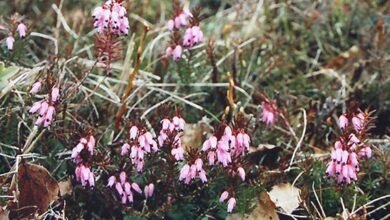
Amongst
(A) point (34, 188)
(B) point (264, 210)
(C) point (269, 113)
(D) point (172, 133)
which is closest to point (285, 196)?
(B) point (264, 210)

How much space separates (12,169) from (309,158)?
1.14 metres

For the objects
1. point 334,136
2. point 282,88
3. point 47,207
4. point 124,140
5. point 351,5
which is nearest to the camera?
point 47,207

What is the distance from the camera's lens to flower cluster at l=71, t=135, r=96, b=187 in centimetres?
228

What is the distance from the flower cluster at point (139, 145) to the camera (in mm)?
2289

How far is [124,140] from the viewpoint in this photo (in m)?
2.55

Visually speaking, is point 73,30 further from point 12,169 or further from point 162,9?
point 12,169

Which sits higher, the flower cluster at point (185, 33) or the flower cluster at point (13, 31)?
the flower cluster at point (13, 31)

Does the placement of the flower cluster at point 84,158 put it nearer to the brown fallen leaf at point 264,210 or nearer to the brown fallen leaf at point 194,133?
the brown fallen leaf at point 194,133

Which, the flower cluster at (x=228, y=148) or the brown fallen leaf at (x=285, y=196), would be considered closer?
the flower cluster at (x=228, y=148)

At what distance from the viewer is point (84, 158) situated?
7.64 ft

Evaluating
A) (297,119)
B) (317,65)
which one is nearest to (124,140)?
(297,119)

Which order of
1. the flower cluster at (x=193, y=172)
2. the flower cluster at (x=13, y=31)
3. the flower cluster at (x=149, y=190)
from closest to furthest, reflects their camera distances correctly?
the flower cluster at (x=193, y=172), the flower cluster at (x=149, y=190), the flower cluster at (x=13, y=31)

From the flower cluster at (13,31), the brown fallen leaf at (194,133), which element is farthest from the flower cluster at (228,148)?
the flower cluster at (13,31)

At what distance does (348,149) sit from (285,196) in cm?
34
